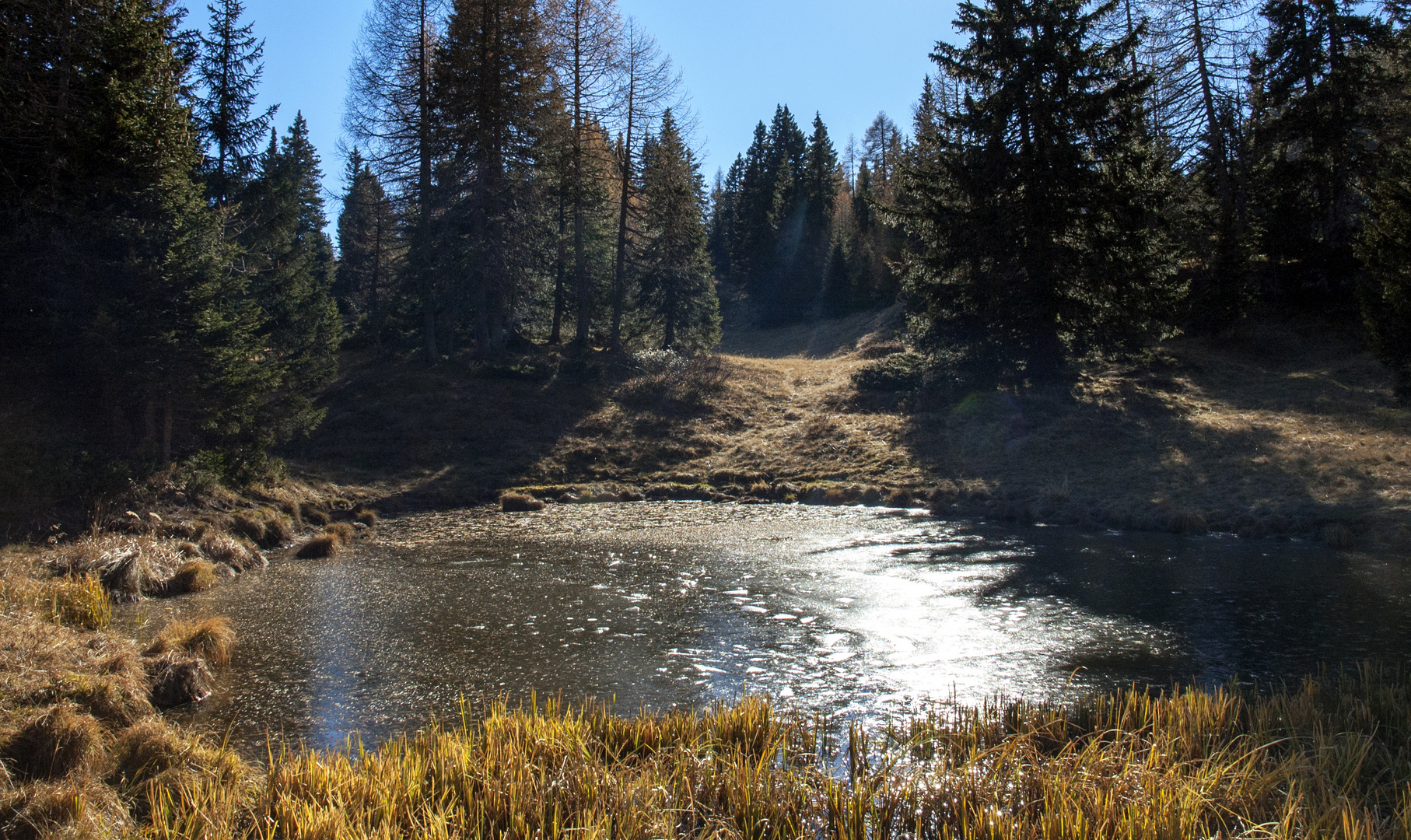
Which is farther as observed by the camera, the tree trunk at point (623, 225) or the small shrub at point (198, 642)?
the tree trunk at point (623, 225)

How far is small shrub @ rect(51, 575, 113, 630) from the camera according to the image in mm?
9086

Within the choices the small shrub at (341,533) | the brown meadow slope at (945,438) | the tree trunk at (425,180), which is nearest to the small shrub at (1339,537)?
the brown meadow slope at (945,438)

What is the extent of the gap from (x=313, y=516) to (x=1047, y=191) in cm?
2107

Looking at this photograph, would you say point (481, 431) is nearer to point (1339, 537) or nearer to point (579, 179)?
point (579, 179)

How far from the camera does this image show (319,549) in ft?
49.4

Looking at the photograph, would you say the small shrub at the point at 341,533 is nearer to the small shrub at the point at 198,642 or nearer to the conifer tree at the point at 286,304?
the conifer tree at the point at 286,304

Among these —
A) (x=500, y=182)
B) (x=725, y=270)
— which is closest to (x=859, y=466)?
(x=500, y=182)

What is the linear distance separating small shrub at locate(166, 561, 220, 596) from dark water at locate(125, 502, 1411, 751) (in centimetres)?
41

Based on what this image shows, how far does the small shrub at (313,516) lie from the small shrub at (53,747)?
13.1 meters

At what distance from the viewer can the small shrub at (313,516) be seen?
18.3m

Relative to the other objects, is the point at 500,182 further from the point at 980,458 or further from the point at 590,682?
the point at 590,682

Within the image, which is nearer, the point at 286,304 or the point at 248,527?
the point at 248,527

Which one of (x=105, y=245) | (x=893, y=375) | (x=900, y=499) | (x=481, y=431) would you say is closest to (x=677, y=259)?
(x=893, y=375)

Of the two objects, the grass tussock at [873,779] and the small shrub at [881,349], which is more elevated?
the small shrub at [881,349]
